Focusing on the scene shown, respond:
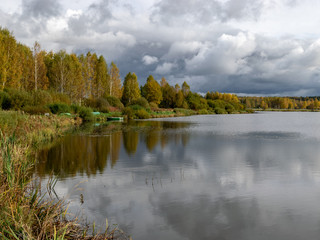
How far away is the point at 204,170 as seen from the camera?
9.48 m

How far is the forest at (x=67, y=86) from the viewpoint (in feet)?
94.2

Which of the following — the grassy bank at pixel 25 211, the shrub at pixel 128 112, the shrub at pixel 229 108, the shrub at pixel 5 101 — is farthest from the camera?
the shrub at pixel 229 108

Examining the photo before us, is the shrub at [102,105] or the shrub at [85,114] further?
the shrub at [102,105]

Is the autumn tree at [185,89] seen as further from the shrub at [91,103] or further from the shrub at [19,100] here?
the shrub at [19,100]

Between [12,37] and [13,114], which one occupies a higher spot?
[12,37]

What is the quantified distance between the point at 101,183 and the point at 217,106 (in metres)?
84.6

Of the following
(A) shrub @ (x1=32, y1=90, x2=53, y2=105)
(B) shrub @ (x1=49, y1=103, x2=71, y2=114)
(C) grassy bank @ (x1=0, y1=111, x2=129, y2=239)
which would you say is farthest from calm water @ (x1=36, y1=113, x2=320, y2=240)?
(A) shrub @ (x1=32, y1=90, x2=53, y2=105)

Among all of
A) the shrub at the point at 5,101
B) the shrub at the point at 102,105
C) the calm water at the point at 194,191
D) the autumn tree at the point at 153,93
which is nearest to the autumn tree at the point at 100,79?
the shrub at the point at 102,105

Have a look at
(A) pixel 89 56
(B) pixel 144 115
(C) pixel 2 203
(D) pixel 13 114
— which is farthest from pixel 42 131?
(A) pixel 89 56

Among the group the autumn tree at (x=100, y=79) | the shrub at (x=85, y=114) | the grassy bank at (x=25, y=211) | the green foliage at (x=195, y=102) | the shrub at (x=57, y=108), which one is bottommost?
the grassy bank at (x=25, y=211)

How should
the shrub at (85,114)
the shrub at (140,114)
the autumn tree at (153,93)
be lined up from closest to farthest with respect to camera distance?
the shrub at (85,114) < the shrub at (140,114) < the autumn tree at (153,93)

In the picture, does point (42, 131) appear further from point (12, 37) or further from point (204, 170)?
point (12, 37)

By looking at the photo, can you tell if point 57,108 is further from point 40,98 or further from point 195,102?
point 195,102

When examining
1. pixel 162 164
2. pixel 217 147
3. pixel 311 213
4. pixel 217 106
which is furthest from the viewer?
pixel 217 106
